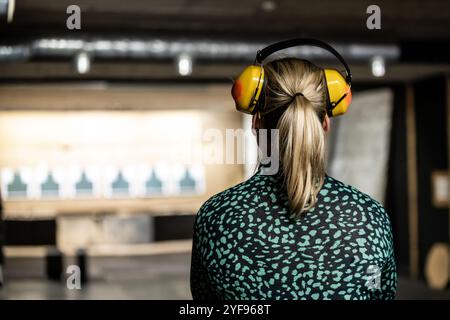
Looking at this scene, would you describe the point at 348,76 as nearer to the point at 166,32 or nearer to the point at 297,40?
the point at 297,40

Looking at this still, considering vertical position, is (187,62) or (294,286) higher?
(187,62)

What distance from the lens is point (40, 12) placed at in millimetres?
6508

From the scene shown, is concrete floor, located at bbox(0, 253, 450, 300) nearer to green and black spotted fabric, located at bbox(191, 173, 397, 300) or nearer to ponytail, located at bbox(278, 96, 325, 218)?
green and black spotted fabric, located at bbox(191, 173, 397, 300)

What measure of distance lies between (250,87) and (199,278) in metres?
0.45

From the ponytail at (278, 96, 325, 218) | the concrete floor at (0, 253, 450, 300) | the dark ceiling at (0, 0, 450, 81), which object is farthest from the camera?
the concrete floor at (0, 253, 450, 300)

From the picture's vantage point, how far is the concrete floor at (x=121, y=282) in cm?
682

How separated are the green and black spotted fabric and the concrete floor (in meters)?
5.34

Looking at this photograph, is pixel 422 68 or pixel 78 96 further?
pixel 78 96

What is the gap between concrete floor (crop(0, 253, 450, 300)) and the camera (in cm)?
682

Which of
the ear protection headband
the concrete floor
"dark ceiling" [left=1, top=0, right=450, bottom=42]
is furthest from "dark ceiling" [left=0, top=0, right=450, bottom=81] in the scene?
the ear protection headband

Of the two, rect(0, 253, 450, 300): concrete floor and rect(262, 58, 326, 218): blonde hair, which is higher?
rect(262, 58, 326, 218): blonde hair
